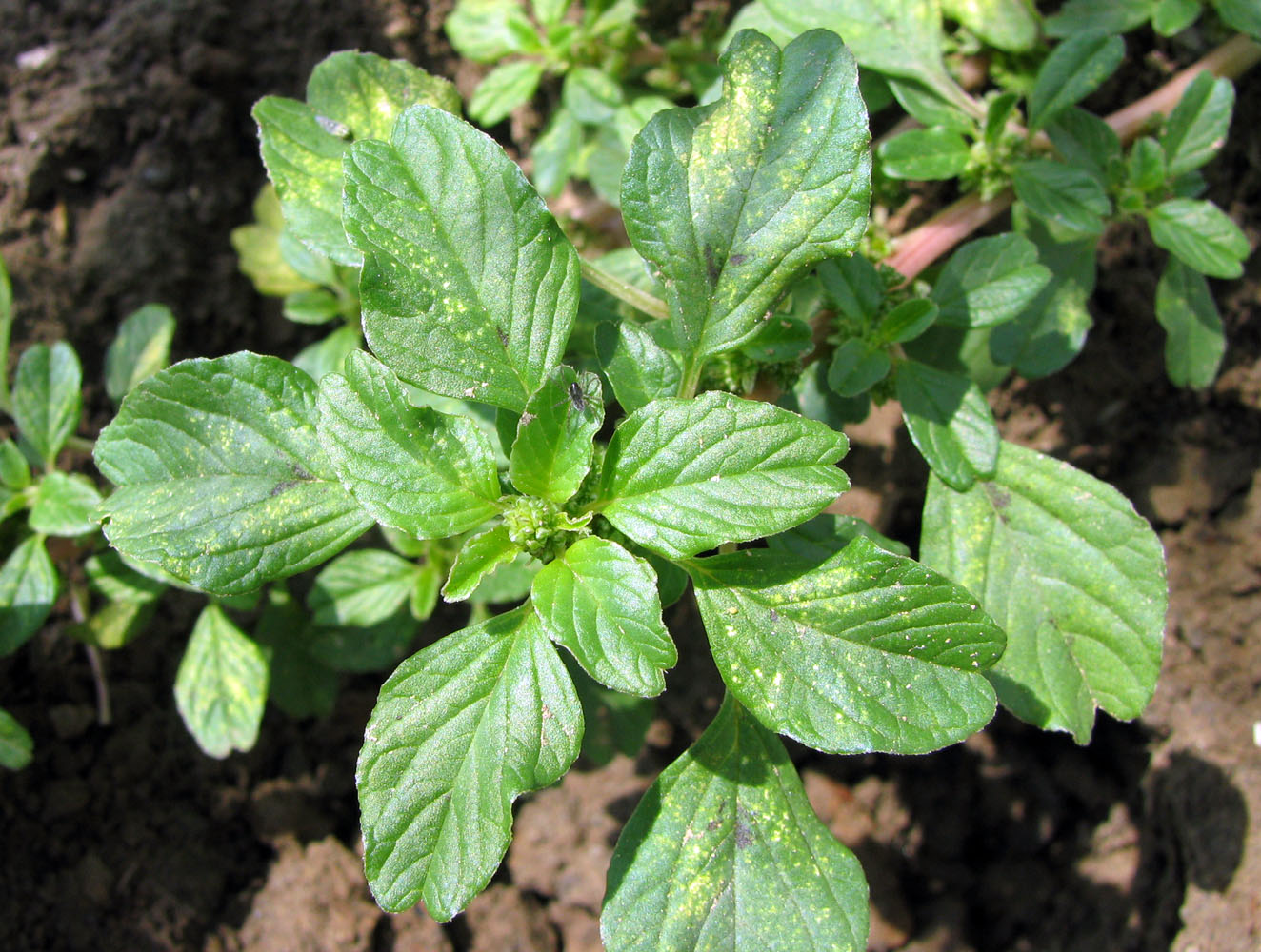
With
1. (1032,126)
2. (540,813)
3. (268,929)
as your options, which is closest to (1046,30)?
(1032,126)

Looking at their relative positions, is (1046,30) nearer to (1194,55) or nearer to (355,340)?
(1194,55)

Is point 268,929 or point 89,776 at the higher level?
point 89,776

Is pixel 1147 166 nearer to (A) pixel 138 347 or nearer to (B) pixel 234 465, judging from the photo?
(B) pixel 234 465

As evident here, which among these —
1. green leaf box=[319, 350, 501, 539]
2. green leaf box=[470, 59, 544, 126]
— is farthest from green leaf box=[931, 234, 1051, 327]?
green leaf box=[470, 59, 544, 126]

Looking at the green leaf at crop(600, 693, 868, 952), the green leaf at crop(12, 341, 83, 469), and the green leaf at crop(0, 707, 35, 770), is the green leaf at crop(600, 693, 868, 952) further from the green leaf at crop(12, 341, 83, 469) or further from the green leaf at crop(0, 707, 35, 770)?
the green leaf at crop(12, 341, 83, 469)

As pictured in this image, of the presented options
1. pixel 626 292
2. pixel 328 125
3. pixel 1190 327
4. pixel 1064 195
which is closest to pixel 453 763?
pixel 626 292

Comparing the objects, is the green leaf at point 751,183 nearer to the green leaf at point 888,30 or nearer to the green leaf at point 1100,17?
the green leaf at point 888,30

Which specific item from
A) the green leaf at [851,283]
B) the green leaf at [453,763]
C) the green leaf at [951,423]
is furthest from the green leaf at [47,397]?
the green leaf at [951,423]
